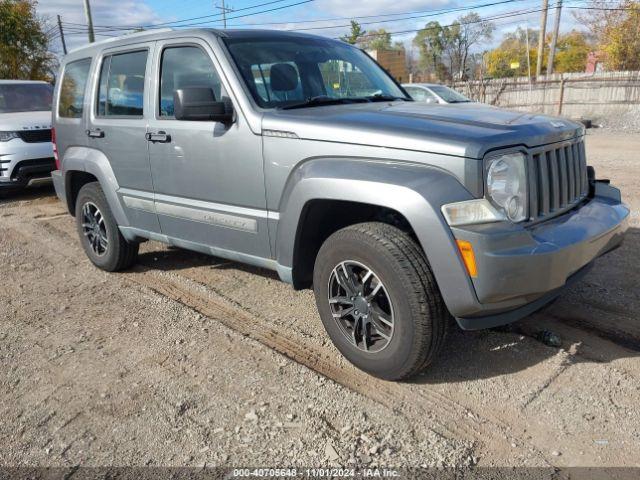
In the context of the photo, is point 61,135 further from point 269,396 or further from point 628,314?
point 628,314

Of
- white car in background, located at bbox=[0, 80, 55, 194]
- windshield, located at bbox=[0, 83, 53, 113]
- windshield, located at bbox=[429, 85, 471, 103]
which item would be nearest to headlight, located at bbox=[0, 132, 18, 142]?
white car in background, located at bbox=[0, 80, 55, 194]

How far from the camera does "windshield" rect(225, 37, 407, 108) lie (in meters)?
3.53

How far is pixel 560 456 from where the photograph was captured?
239 centimetres

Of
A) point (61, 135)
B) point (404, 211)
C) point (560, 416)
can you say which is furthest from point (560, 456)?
point (61, 135)

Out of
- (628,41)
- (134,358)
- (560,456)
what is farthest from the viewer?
(628,41)

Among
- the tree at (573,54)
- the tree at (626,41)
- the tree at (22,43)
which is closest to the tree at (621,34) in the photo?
the tree at (626,41)

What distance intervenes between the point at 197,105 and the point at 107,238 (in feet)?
7.35

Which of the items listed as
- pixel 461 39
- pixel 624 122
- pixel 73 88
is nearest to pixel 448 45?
pixel 461 39

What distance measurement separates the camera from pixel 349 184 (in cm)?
281

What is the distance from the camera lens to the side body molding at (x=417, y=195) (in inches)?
99.7

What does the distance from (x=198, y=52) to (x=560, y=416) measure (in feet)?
10.4

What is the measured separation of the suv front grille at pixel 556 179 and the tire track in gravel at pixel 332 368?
1078 millimetres

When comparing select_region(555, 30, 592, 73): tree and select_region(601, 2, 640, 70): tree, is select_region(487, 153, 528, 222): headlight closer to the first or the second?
select_region(601, 2, 640, 70): tree

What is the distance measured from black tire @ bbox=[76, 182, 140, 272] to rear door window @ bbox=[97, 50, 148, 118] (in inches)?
30.1
